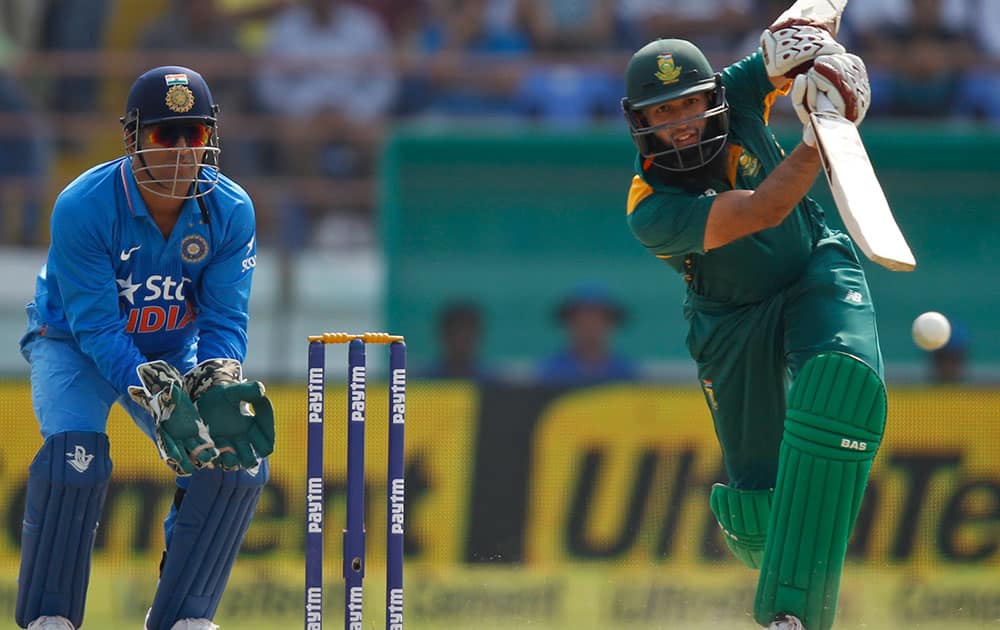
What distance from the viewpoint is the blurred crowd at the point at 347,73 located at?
8516mm

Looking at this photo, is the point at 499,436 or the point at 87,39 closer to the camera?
the point at 499,436

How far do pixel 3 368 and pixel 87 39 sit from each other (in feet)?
7.32

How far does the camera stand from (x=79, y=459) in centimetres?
381

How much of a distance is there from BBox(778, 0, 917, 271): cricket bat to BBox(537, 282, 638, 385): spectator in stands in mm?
3985

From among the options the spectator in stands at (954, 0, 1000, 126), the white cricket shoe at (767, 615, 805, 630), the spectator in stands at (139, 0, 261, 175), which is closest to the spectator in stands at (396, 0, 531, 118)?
the spectator in stands at (139, 0, 261, 175)

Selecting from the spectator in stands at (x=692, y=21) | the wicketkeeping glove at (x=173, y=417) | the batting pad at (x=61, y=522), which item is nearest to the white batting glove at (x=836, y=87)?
the wicketkeeping glove at (x=173, y=417)

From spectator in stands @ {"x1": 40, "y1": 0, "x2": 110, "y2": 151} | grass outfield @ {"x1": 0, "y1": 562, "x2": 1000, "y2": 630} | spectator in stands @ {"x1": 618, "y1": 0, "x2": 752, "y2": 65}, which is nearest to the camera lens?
grass outfield @ {"x1": 0, "y1": 562, "x2": 1000, "y2": 630}

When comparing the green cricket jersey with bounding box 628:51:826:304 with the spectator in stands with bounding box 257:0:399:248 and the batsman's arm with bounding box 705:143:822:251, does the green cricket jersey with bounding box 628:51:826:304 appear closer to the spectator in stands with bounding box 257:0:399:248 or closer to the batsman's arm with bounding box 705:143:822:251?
the batsman's arm with bounding box 705:143:822:251

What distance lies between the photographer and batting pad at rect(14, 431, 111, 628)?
12.5 ft

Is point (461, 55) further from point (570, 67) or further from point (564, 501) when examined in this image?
point (564, 501)

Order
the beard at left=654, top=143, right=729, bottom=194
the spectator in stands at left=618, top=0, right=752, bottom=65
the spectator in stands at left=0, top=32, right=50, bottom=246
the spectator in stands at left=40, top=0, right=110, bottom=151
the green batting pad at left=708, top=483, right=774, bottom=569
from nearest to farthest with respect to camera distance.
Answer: the beard at left=654, top=143, right=729, bottom=194 < the green batting pad at left=708, top=483, right=774, bottom=569 < the spectator in stands at left=0, top=32, right=50, bottom=246 < the spectator in stands at left=618, top=0, right=752, bottom=65 < the spectator in stands at left=40, top=0, right=110, bottom=151

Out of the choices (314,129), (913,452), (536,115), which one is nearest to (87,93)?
(314,129)

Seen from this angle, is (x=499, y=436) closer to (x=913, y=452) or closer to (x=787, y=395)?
(x=913, y=452)

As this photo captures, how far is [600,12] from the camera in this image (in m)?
8.88
